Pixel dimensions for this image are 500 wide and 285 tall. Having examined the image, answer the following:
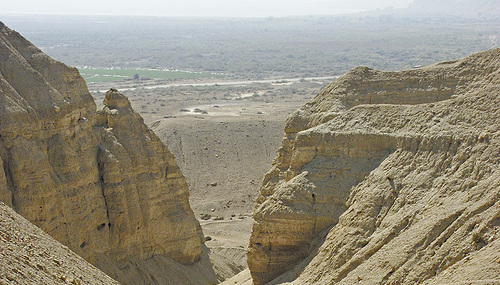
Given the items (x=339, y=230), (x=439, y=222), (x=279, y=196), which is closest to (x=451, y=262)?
(x=439, y=222)

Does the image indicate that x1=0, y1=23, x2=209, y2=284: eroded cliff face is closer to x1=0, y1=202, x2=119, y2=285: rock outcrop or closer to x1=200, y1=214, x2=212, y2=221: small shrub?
x1=0, y1=202, x2=119, y2=285: rock outcrop

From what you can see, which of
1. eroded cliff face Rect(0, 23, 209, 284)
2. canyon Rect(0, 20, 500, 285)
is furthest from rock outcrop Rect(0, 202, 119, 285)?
eroded cliff face Rect(0, 23, 209, 284)

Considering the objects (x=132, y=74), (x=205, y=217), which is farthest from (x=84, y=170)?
(x=132, y=74)

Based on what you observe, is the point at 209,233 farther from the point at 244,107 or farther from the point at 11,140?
the point at 244,107

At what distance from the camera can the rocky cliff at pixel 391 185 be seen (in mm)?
15414

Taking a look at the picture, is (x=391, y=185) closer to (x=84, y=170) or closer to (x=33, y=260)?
(x=33, y=260)

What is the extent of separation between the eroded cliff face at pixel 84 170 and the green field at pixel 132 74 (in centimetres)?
11395

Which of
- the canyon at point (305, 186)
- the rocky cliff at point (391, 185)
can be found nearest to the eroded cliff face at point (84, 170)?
the canyon at point (305, 186)

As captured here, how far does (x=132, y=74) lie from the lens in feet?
517

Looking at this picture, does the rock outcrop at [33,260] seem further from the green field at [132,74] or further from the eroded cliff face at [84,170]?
the green field at [132,74]

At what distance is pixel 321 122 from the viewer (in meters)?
21.8

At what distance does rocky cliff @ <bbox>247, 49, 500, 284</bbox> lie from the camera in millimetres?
15414

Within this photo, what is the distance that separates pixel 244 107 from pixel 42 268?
8228 cm

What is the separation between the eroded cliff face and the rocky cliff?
6548 mm
